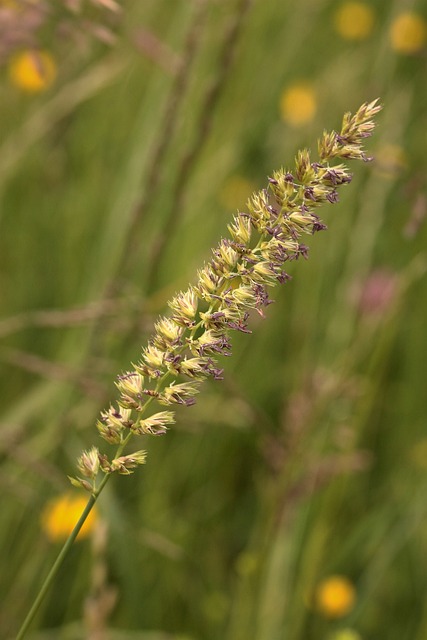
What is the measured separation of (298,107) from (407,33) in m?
0.48

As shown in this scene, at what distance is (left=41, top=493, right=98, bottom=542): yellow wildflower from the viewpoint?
168cm

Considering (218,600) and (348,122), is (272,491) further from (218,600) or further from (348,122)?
(348,122)

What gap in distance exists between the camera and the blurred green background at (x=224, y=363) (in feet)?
5.16

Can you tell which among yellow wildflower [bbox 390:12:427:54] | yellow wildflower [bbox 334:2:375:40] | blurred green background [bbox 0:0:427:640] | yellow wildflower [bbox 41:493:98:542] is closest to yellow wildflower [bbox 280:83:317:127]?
blurred green background [bbox 0:0:427:640]

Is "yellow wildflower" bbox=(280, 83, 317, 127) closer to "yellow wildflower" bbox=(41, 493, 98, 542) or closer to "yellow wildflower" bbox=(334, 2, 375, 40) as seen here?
"yellow wildflower" bbox=(334, 2, 375, 40)

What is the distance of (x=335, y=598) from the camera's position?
180cm

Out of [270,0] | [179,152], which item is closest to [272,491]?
[179,152]

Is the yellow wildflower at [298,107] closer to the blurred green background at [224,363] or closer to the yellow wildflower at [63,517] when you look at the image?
the blurred green background at [224,363]

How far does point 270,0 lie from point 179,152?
921mm

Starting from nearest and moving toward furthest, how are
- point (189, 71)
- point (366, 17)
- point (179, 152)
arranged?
point (189, 71), point (179, 152), point (366, 17)

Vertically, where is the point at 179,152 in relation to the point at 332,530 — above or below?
above

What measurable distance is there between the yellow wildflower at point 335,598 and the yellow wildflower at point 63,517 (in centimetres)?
50

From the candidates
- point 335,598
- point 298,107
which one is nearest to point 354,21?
point 298,107

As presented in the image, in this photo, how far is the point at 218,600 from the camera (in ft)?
6.02
